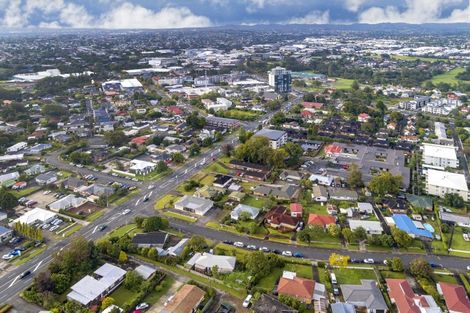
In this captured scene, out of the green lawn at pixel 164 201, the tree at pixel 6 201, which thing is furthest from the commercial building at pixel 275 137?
the tree at pixel 6 201

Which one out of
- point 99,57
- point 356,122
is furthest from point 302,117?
point 99,57

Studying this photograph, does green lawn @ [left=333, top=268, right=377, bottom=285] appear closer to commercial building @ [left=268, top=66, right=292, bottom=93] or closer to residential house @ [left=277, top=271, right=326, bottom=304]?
residential house @ [left=277, top=271, right=326, bottom=304]

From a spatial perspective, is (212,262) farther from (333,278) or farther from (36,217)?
(36,217)

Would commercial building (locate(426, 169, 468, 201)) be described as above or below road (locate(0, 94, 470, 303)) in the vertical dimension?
above

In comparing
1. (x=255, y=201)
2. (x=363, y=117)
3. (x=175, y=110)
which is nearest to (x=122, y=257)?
(x=255, y=201)

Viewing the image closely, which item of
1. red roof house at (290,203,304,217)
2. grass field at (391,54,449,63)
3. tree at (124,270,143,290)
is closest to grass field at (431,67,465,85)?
grass field at (391,54,449,63)

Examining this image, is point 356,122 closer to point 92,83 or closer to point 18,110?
point 18,110

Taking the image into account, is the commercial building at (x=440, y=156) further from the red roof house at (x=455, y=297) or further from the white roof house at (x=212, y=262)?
the white roof house at (x=212, y=262)
